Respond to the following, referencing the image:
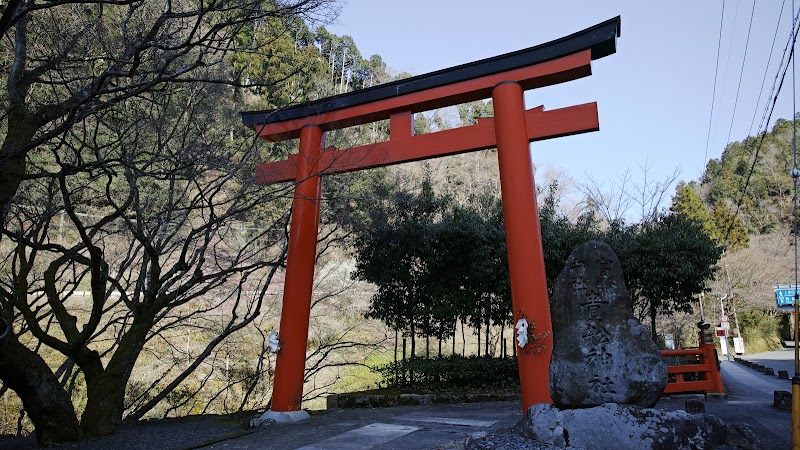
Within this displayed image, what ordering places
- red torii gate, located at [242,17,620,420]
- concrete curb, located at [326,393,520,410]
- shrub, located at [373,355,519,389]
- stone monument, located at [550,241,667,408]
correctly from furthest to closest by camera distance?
shrub, located at [373,355,519,389] < concrete curb, located at [326,393,520,410] < red torii gate, located at [242,17,620,420] < stone monument, located at [550,241,667,408]

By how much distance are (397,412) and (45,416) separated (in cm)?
427

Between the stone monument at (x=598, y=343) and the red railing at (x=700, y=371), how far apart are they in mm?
4334

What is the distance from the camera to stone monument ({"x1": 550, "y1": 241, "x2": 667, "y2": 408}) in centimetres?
349

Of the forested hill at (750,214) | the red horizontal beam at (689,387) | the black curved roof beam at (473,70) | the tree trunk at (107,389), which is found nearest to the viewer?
the tree trunk at (107,389)

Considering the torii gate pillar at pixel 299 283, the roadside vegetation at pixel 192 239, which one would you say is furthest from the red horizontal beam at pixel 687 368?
the torii gate pillar at pixel 299 283

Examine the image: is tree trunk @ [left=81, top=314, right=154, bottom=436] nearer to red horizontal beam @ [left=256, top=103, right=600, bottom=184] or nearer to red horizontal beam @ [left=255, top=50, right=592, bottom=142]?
red horizontal beam @ [left=255, top=50, right=592, bottom=142]

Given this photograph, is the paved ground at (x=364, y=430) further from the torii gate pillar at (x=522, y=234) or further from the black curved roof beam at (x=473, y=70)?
the black curved roof beam at (x=473, y=70)

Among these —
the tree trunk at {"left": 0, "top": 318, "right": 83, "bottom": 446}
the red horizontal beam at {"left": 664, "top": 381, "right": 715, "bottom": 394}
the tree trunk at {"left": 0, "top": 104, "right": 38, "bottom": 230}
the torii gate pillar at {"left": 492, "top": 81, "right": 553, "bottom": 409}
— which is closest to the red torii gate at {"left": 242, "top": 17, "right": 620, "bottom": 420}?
the torii gate pillar at {"left": 492, "top": 81, "right": 553, "bottom": 409}

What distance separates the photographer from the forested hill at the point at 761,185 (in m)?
29.4

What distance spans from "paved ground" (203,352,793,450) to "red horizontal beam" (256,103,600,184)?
130 inches

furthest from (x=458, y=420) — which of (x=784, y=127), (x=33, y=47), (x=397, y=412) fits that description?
(x=784, y=127)

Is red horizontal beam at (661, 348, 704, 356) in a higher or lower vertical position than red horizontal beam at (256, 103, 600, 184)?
lower

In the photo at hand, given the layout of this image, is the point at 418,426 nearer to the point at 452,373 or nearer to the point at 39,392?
the point at 452,373

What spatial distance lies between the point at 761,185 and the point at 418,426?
35.7 metres
